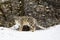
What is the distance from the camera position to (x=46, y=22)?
1462cm

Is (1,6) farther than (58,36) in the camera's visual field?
Yes

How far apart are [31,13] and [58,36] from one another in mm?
5998

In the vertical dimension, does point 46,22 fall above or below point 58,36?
below

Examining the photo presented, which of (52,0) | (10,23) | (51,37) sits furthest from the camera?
(52,0)

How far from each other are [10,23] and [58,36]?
6.25m

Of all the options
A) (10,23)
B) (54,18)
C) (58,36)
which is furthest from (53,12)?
(58,36)

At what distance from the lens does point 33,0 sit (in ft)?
48.8

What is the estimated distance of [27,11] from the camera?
568 inches

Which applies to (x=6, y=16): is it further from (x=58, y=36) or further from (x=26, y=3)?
(x=58, y=36)

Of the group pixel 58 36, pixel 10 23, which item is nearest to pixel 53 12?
pixel 10 23

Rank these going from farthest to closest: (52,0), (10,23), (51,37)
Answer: (52,0)
(10,23)
(51,37)

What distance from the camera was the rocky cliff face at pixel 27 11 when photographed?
14.5 metres

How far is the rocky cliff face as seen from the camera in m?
14.5

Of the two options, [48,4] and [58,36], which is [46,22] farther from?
[58,36]
